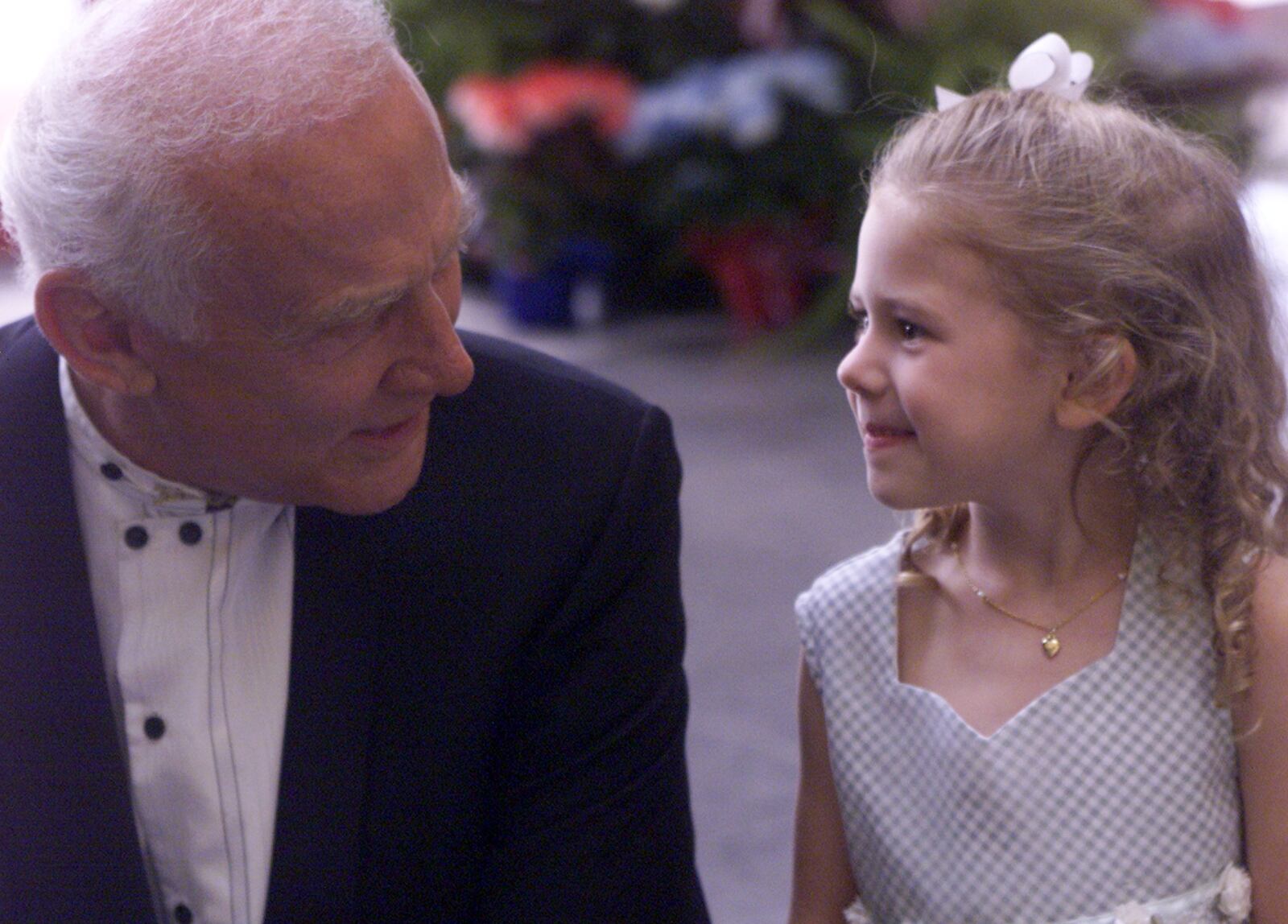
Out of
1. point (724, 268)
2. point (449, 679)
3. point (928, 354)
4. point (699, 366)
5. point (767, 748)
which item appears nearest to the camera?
point (928, 354)

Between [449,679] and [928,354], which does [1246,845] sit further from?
[449,679]

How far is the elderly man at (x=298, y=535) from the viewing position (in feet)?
3.90

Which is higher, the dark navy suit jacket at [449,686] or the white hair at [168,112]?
the white hair at [168,112]

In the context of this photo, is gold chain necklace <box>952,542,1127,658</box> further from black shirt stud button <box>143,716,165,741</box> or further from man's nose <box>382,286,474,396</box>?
black shirt stud button <box>143,716,165,741</box>

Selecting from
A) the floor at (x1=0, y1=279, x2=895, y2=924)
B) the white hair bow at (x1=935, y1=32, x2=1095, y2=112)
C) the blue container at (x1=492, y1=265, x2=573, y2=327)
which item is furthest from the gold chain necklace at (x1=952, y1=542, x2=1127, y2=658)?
the blue container at (x1=492, y1=265, x2=573, y2=327)

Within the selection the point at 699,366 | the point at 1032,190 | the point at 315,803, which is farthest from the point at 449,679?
the point at 699,366

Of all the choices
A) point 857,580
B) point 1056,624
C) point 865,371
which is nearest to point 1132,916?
point 1056,624

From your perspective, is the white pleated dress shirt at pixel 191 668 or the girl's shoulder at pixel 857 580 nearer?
the white pleated dress shirt at pixel 191 668

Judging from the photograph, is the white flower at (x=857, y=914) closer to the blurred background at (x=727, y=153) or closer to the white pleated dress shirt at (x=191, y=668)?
the white pleated dress shirt at (x=191, y=668)

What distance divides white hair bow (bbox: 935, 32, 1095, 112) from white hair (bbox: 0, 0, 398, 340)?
20.8 inches

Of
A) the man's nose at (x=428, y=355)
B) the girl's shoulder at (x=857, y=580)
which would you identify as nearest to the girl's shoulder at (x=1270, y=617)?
the girl's shoulder at (x=857, y=580)

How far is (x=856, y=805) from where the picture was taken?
1.43m

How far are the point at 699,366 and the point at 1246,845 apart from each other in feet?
14.5

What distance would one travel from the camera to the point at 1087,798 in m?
1.34
